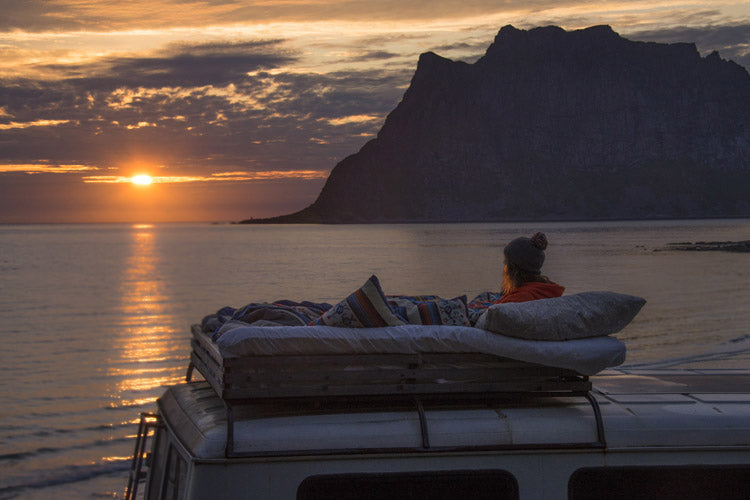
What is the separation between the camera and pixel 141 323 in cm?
3856

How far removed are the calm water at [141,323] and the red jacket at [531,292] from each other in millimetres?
9603

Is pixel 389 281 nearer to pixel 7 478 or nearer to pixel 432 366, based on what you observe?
pixel 7 478

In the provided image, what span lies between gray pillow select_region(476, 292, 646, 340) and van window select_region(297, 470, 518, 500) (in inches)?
26.2

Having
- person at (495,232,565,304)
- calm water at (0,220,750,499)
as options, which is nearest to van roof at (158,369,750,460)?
person at (495,232,565,304)

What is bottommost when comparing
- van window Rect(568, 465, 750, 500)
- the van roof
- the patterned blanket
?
van window Rect(568, 465, 750, 500)

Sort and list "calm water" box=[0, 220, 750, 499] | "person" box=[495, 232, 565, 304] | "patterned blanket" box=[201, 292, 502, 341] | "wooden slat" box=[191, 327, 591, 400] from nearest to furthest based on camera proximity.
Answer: "wooden slat" box=[191, 327, 591, 400] < "patterned blanket" box=[201, 292, 502, 341] < "person" box=[495, 232, 565, 304] < "calm water" box=[0, 220, 750, 499]

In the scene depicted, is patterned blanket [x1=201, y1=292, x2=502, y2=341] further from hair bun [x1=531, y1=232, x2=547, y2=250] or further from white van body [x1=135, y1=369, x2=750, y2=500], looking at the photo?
hair bun [x1=531, y1=232, x2=547, y2=250]

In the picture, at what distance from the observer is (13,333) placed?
3453 centimetres

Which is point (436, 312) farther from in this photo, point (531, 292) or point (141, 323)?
point (141, 323)

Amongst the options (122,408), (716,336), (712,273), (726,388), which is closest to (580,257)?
(712,273)

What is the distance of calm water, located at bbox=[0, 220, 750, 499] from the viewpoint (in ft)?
50.3

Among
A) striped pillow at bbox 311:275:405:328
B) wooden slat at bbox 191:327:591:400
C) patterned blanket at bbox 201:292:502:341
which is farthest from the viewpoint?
patterned blanket at bbox 201:292:502:341

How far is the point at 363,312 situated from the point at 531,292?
146cm

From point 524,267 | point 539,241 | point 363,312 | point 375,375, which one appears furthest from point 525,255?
point 375,375
